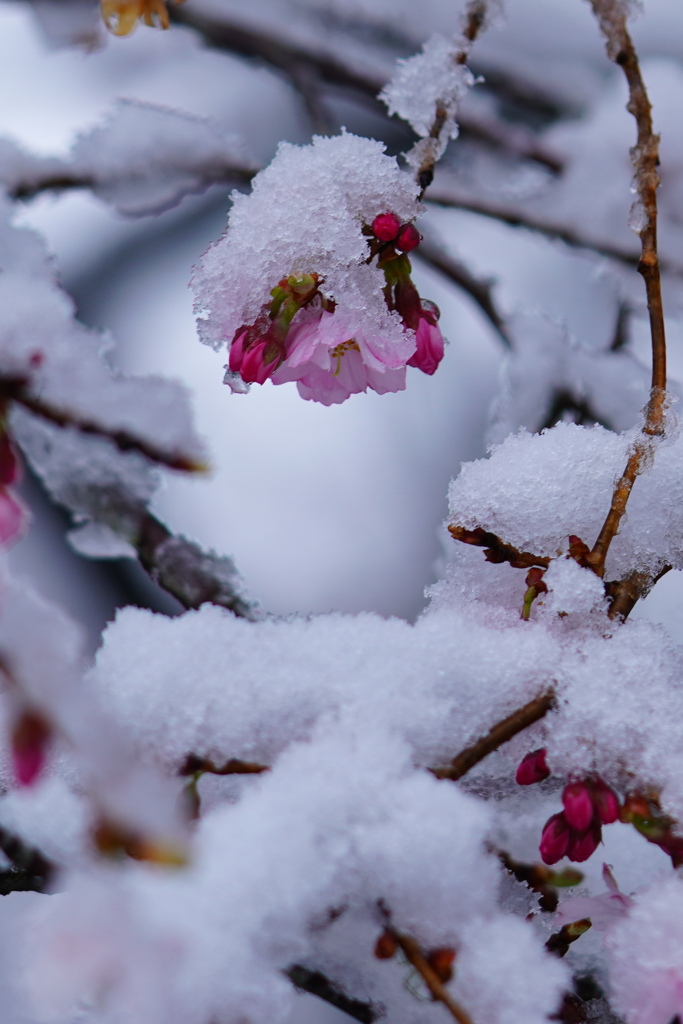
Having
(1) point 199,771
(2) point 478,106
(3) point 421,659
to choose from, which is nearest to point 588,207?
(2) point 478,106

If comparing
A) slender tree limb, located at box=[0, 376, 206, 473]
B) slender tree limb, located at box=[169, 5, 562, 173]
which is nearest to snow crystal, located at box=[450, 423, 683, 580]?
slender tree limb, located at box=[0, 376, 206, 473]

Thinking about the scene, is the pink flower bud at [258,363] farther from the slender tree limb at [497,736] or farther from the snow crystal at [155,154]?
the snow crystal at [155,154]

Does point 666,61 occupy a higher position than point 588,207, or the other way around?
point 666,61

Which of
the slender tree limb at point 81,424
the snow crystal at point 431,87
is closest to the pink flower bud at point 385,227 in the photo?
the snow crystal at point 431,87

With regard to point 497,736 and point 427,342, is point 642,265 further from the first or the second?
point 497,736

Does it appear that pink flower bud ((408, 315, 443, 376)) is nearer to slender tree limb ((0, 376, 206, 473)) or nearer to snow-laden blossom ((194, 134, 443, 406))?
snow-laden blossom ((194, 134, 443, 406))

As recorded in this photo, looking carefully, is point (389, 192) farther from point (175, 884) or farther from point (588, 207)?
point (588, 207)
